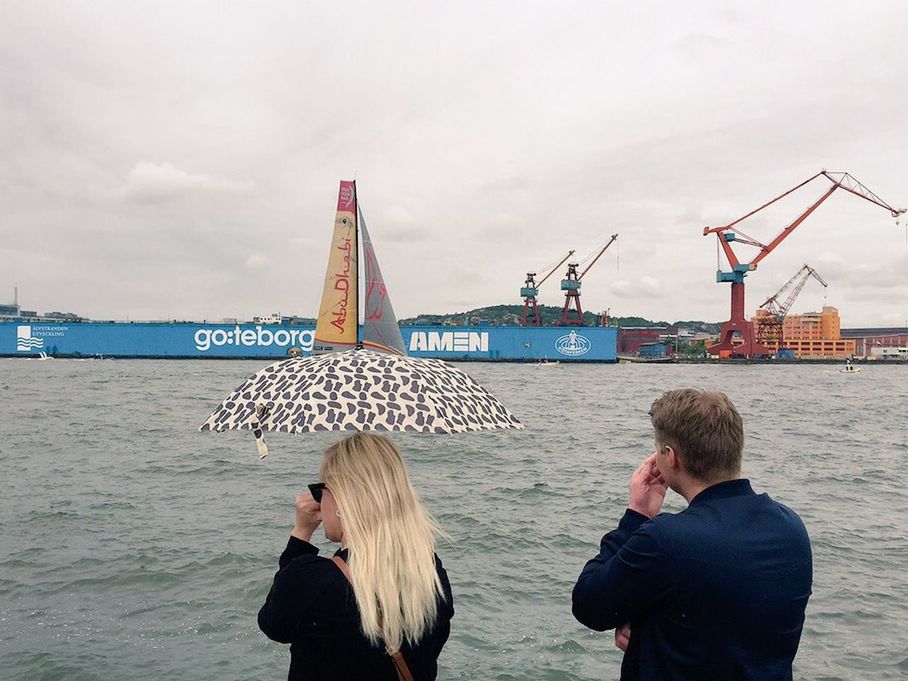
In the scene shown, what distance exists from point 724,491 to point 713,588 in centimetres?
24

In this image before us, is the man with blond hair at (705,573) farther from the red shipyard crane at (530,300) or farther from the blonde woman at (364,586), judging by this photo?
the red shipyard crane at (530,300)

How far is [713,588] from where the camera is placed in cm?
166

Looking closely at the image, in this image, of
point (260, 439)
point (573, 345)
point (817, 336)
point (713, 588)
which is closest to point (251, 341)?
point (573, 345)

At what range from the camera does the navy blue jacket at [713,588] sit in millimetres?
1661

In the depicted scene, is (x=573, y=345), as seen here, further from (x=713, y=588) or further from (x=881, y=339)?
(x=881, y=339)

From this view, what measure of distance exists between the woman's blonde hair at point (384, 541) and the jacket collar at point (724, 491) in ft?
2.28

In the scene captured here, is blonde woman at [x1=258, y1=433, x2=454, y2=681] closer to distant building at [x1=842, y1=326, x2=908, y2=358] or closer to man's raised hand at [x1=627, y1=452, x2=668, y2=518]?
man's raised hand at [x1=627, y1=452, x2=668, y2=518]

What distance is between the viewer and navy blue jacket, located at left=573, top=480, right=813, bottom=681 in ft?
5.45

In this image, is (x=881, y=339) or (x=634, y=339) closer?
(x=634, y=339)

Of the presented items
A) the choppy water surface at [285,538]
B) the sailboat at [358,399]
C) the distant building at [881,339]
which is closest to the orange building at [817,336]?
the distant building at [881,339]

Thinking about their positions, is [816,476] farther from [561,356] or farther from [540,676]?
[561,356]

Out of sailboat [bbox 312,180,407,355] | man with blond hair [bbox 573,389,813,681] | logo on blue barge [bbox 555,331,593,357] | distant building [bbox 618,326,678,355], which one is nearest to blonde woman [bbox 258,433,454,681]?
man with blond hair [bbox 573,389,813,681]

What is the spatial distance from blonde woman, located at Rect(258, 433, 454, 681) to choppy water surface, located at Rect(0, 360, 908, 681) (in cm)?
324

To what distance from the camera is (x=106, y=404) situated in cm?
2400
